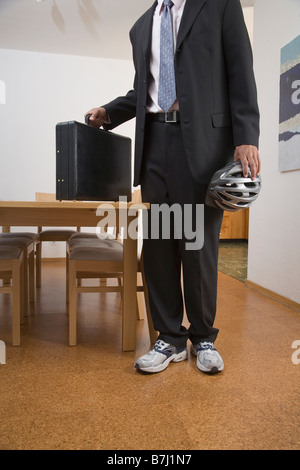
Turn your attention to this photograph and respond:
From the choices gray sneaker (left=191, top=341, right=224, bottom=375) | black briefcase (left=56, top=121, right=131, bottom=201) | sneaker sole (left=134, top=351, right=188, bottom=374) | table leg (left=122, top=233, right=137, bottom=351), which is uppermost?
black briefcase (left=56, top=121, right=131, bottom=201)

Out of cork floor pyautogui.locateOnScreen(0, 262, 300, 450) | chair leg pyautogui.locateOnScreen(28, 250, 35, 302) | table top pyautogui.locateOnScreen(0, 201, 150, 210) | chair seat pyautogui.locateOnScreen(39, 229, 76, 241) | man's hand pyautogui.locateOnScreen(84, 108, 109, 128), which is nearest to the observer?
cork floor pyautogui.locateOnScreen(0, 262, 300, 450)

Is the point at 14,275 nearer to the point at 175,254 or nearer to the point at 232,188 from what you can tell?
the point at 175,254

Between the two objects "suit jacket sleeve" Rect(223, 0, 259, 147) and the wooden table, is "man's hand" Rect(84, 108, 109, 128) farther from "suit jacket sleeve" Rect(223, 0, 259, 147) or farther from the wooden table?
"suit jacket sleeve" Rect(223, 0, 259, 147)

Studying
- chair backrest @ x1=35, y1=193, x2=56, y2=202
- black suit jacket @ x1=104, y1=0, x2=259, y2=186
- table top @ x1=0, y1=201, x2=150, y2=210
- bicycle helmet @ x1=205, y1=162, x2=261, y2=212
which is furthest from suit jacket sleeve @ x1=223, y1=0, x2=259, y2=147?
chair backrest @ x1=35, y1=193, x2=56, y2=202

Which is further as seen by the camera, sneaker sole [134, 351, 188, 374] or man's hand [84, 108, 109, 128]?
man's hand [84, 108, 109, 128]

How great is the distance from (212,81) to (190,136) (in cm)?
21

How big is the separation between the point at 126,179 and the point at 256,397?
3.24ft

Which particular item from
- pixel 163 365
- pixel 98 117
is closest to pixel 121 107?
pixel 98 117

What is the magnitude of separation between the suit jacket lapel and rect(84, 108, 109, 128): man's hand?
430 millimetres

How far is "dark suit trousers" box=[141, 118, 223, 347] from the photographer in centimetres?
147

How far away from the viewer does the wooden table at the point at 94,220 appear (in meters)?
1.61

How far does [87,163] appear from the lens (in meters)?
1.49

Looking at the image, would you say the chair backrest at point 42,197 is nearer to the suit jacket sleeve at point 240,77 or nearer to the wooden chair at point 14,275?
the wooden chair at point 14,275
